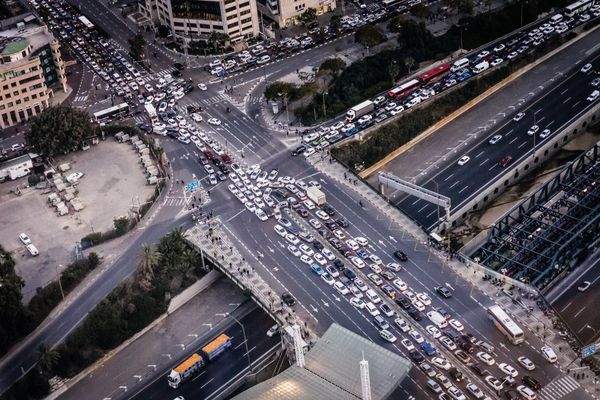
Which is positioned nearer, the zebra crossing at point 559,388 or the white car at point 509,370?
the zebra crossing at point 559,388

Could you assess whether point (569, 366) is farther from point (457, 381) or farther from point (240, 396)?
point (240, 396)

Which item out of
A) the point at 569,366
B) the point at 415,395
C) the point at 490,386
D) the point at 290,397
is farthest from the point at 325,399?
the point at 569,366

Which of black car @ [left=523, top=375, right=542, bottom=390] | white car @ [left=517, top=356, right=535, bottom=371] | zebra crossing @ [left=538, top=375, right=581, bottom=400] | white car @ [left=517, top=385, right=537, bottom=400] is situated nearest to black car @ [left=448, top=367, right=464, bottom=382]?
white car @ [left=517, top=385, right=537, bottom=400]

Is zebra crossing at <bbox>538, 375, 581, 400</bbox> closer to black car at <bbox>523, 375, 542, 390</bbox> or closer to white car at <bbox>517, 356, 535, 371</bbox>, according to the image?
black car at <bbox>523, 375, 542, 390</bbox>

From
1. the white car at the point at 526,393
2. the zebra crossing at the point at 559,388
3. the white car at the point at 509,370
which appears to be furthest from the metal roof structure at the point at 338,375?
the zebra crossing at the point at 559,388

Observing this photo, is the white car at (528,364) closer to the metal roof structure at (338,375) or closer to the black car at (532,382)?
the black car at (532,382)
